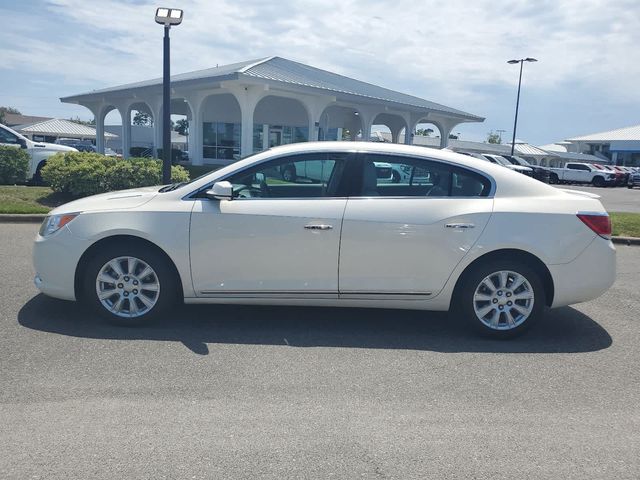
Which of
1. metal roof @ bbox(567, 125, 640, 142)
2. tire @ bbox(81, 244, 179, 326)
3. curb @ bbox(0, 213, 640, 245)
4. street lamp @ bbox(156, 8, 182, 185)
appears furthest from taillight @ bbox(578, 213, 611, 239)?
metal roof @ bbox(567, 125, 640, 142)

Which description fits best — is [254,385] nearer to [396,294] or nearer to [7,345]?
[396,294]

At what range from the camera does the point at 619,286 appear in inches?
284

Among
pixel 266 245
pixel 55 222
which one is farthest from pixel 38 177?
pixel 266 245

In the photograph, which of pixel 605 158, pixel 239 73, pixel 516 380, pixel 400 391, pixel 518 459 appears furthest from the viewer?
pixel 605 158

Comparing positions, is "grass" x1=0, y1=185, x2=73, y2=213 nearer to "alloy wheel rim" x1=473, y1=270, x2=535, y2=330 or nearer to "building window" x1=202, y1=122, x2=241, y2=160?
"alloy wheel rim" x1=473, y1=270, x2=535, y2=330

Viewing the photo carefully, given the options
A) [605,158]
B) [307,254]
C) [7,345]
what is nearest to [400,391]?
[307,254]

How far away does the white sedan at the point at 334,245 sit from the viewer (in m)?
4.87

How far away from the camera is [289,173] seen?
508 centimetres

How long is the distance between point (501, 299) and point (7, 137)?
14124 mm

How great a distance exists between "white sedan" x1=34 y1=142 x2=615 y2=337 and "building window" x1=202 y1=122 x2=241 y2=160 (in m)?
26.5

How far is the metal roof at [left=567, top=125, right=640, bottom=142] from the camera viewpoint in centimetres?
6225

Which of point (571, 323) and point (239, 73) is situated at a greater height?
point (239, 73)

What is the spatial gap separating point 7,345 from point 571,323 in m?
5.18

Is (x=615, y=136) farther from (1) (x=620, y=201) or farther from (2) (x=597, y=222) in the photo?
(2) (x=597, y=222)
